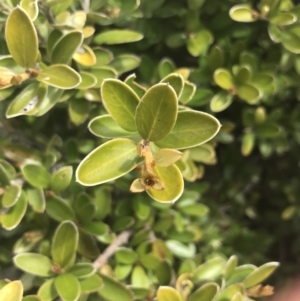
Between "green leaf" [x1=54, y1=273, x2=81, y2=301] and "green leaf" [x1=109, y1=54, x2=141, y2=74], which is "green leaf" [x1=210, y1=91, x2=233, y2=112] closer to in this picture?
"green leaf" [x1=109, y1=54, x2=141, y2=74]

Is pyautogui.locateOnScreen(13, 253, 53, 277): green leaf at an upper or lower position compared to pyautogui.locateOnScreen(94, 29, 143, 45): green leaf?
lower

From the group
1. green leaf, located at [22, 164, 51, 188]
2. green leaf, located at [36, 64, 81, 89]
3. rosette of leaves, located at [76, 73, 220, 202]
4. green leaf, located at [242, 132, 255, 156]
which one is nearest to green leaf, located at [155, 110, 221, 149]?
rosette of leaves, located at [76, 73, 220, 202]

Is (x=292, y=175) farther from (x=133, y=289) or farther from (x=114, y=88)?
(x=114, y=88)

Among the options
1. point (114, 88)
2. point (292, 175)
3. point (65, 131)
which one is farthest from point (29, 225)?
point (292, 175)

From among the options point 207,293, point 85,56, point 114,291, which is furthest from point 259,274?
point 85,56

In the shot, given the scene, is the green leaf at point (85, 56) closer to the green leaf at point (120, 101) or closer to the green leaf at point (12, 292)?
the green leaf at point (120, 101)

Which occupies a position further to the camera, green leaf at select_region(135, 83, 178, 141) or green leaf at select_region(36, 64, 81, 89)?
green leaf at select_region(36, 64, 81, 89)

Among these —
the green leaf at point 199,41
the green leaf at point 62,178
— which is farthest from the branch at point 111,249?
the green leaf at point 199,41
